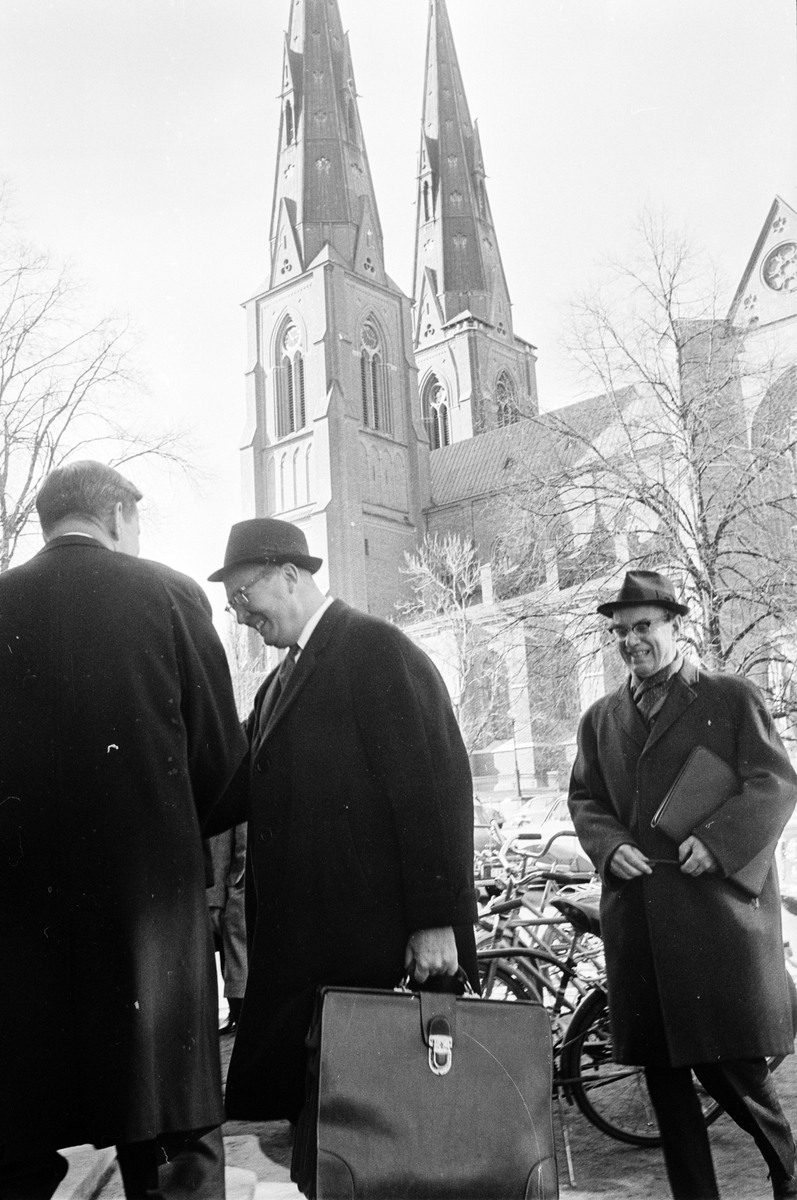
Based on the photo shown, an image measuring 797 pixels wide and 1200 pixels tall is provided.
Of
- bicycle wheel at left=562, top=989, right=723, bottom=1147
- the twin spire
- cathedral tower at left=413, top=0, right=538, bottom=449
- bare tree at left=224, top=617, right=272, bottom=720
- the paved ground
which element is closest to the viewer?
the paved ground

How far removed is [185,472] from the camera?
6059 millimetres

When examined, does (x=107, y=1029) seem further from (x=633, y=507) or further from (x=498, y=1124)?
(x=633, y=507)

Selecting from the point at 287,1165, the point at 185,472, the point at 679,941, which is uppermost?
the point at 185,472

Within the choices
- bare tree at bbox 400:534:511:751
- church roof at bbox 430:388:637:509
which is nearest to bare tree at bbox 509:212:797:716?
church roof at bbox 430:388:637:509

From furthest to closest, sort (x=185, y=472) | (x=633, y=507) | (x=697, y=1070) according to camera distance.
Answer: (x=633, y=507) < (x=185, y=472) < (x=697, y=1070)

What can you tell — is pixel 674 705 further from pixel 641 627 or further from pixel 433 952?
pixel 433 952

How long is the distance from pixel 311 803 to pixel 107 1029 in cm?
66

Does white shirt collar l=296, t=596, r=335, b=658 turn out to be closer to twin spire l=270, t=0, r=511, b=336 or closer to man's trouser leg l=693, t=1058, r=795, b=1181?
man's trouser leg l=693, t=1058, r=795, b=1181

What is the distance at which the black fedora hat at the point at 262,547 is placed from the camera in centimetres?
260

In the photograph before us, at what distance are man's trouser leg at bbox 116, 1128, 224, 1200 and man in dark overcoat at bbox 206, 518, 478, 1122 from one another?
261mm

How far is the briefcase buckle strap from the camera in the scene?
2.10 metres

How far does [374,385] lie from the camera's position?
38062 millimetres

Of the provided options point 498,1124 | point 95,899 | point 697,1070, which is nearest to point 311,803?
point 95,899

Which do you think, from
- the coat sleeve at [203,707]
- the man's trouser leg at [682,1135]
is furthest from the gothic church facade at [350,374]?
the man's trouser leg at [682,1135]
